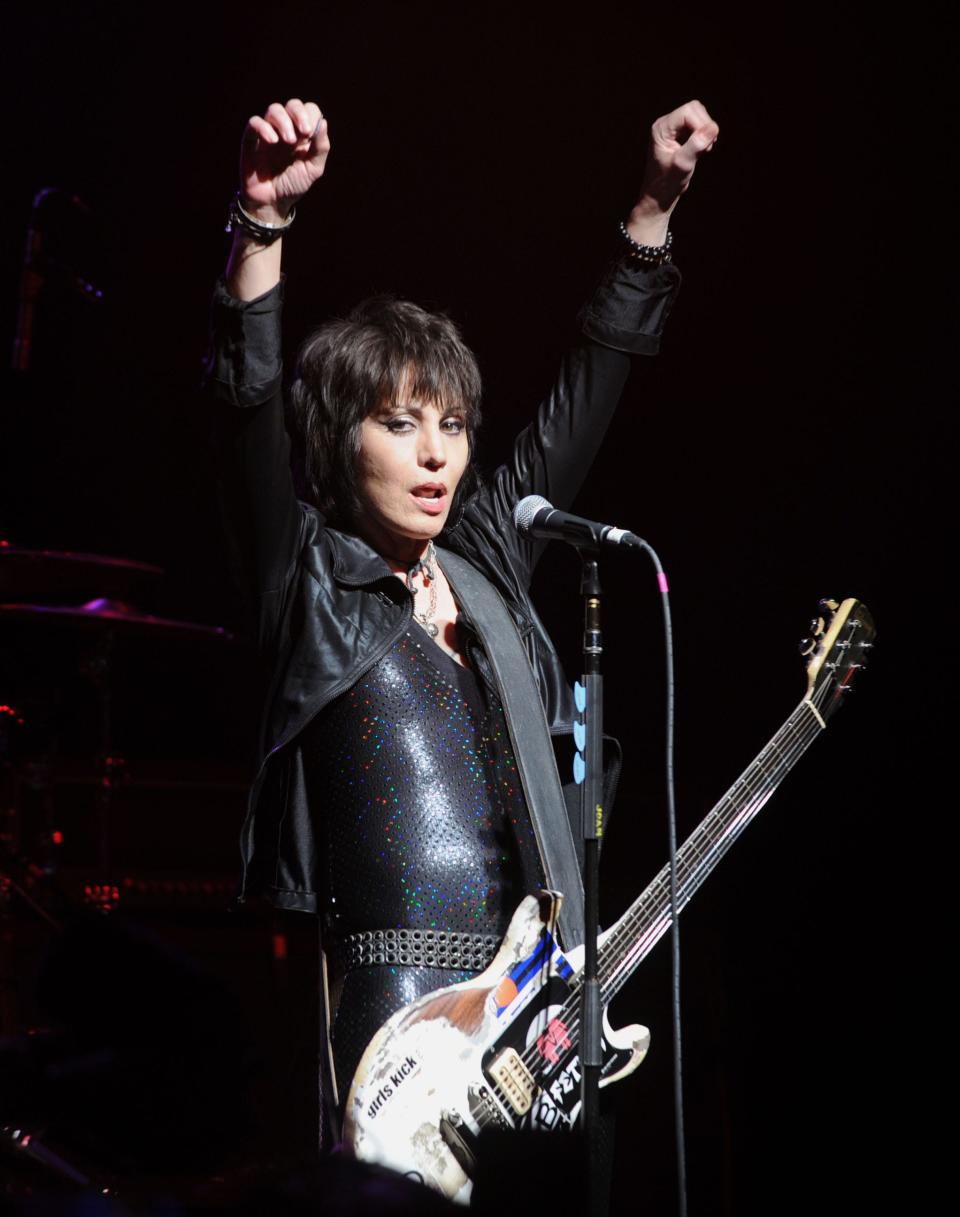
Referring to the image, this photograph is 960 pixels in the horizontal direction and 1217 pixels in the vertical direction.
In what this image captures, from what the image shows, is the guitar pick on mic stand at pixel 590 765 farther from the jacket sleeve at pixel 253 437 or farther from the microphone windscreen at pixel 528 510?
the jacket sleeve at pixel 253 437

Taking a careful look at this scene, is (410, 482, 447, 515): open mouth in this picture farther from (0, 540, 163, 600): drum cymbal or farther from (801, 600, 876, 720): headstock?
(0, 540, 163, 600): drum cymbal

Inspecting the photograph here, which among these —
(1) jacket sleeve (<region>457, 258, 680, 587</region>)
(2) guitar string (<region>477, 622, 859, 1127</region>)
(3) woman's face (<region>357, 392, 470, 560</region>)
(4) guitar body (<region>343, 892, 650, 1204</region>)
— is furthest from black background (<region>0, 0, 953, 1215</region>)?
(4) guitar body (<region>343, 892, 650, 1204</region>)

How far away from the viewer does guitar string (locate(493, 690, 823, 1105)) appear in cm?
219

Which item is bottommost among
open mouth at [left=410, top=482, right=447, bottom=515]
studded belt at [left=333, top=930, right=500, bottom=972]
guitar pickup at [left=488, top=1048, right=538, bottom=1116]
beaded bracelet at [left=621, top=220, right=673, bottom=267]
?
guitar pickup at [left=488, top=1048, right=538, bottom=1116]

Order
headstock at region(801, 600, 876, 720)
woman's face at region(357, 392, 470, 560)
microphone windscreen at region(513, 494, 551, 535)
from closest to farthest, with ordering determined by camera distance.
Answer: microphone windscreen at region(513, 494, 551, 535) < woman's face at region(357, 392, 470, 560) < headstock at region(801, 600, 876, 720)

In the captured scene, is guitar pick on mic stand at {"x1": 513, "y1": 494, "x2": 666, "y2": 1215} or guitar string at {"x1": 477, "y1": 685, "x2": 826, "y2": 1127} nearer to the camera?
guitar pick on mic stand at {"x1": 513, "y1": 494, "x2": 666, "y2": 1215}

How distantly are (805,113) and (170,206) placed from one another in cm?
217

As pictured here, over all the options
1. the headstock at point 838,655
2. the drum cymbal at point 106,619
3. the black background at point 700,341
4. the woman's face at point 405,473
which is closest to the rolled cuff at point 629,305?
the woman's face at point 405,473

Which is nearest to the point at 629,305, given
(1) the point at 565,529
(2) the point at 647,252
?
(2) the point at 647,252

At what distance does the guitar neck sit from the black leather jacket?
318 mm

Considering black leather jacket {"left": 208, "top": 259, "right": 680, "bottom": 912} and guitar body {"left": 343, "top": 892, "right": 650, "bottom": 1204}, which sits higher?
black leather jacket {"left": 208, "top": 259, "right": 680, "bottom": 912}

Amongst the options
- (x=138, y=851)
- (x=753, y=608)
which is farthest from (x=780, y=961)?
(x=138, y=851)

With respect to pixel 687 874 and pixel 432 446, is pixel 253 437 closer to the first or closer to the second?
pixel 432 446

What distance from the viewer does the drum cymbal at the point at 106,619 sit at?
4.00 meters
